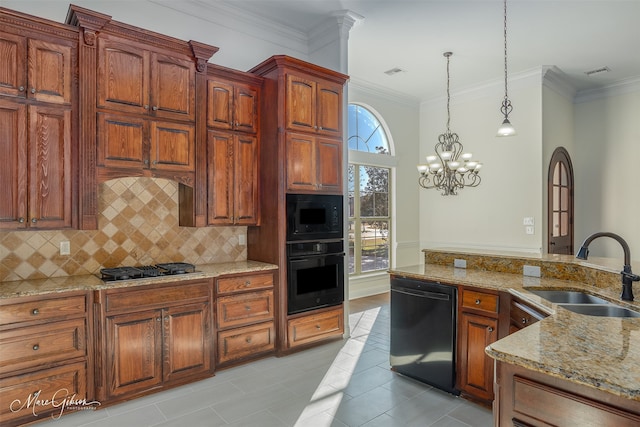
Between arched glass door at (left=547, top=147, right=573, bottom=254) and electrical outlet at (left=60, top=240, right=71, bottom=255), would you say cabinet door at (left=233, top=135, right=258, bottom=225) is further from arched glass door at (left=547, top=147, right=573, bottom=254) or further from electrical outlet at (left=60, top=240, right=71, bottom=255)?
arched glass door at (left=547, top=147, right=573, bottom=254)

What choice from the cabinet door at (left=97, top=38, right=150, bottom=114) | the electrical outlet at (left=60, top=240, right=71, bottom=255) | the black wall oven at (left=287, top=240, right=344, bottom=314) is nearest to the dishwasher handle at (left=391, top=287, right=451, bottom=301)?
the black wall oven at (left=287, top=240, right=344, bottom=314)

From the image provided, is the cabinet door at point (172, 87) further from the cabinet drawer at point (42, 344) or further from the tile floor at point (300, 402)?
the tile floor at point (300, 402)

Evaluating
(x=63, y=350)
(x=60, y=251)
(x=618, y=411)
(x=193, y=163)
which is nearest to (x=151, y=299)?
(x=63, y=350)

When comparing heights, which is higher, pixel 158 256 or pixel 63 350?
pixel 158 256

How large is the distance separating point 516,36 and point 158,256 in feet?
15.5

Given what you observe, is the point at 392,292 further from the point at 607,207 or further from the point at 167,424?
the point at 607,207

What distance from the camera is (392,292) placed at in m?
3.31

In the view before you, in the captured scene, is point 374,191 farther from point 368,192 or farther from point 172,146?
point 172,146

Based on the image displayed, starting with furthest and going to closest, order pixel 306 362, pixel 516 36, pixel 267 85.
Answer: pixel 516 36, pixel 267 85, pixel 306 362

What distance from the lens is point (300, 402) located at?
288 cm

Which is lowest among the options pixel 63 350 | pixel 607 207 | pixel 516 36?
pixel 63 350

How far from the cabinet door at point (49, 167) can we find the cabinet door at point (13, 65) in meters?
0.15

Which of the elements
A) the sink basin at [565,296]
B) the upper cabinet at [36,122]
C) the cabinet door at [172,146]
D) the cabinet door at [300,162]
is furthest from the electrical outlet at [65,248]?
the sink basin at [565,296]

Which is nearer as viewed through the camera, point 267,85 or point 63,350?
point 63,350
